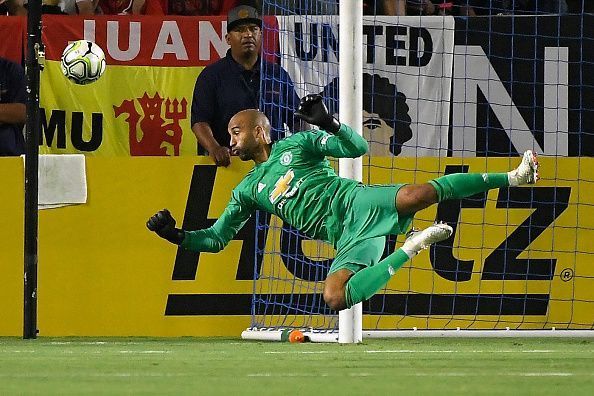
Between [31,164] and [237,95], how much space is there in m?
1.89

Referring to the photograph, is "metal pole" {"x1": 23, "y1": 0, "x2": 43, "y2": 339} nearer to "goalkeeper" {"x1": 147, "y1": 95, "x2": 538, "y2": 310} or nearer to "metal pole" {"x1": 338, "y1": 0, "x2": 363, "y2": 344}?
"goalkeeper" {"x1": 147, "y1": 95, "x2": 538, "y2": 310}

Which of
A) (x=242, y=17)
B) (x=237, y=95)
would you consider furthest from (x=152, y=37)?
(x=237, y=95)

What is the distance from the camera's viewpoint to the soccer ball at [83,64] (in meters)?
9.91

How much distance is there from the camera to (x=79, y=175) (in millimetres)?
10516

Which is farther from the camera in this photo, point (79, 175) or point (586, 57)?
point (586, 57)

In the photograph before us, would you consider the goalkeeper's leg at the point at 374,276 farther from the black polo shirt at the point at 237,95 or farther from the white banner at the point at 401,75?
the white banner at the point at 401,75

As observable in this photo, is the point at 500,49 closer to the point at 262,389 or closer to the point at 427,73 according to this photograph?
the point at 427,73

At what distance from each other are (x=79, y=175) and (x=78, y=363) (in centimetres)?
355

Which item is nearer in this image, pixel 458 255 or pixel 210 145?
pixel 210 145

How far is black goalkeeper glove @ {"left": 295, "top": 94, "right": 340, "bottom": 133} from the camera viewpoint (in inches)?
314

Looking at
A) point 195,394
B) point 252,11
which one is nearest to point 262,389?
point 195,394

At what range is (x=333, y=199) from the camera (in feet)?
28.6

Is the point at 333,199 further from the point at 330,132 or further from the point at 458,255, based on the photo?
the point at 458,255

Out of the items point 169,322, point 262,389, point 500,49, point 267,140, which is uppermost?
point 500,49
